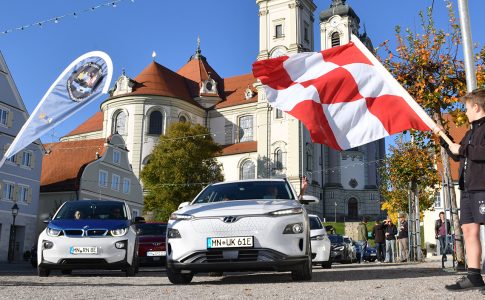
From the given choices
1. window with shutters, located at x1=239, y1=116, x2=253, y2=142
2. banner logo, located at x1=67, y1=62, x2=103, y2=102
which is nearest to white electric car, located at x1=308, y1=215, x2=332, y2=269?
banner logo, located at x1=67, y1=62, x2=103, y2=102

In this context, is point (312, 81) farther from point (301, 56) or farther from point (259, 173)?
point (259, 173)

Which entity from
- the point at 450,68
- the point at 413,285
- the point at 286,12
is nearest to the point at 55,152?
the point at 286,12

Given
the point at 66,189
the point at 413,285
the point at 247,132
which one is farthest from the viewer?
the point at 247,132

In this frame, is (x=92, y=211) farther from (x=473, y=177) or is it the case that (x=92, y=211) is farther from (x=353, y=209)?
(x=353, y=209)

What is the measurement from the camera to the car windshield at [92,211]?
11.8 m

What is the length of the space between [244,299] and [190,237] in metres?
2.17

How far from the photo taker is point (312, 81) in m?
8.22

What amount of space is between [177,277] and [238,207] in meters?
1.38

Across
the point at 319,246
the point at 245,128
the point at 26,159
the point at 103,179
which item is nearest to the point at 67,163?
the point at 103,179

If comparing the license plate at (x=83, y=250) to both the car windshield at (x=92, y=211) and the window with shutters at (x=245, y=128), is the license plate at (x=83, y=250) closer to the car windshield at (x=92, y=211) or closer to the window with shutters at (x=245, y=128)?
the car windshield at (x=92, y=211)

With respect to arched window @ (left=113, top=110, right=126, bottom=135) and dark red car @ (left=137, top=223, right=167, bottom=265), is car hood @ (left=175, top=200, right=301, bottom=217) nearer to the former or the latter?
dark red car @ (left=137, top=223, right=167, bottom=265)

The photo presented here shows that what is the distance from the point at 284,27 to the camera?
67.7 m

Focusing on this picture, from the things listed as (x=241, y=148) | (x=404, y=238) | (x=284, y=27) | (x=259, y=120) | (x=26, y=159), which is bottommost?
(x=404, y=238)

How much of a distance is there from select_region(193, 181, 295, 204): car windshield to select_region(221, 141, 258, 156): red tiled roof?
5482 cm
